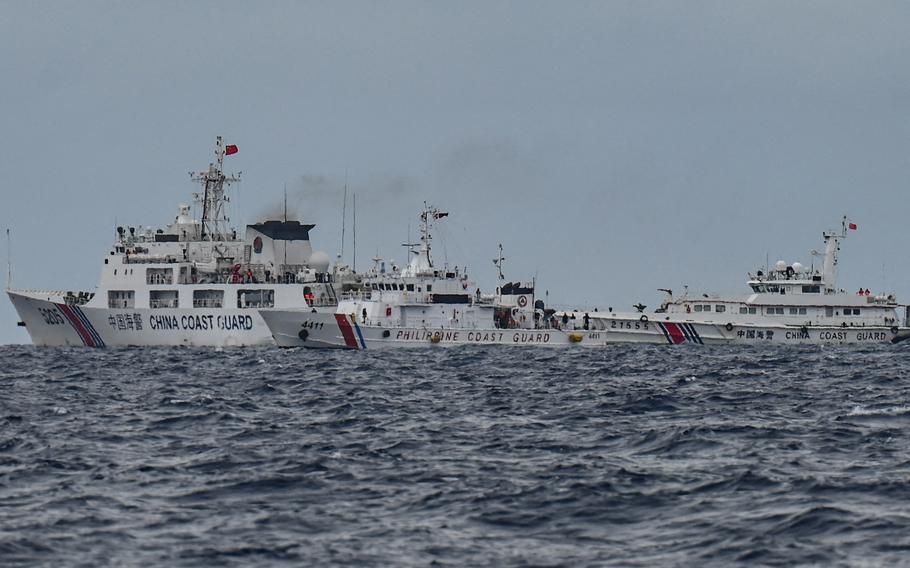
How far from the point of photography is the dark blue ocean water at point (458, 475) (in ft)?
56.8

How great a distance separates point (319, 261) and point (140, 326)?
11994 mm

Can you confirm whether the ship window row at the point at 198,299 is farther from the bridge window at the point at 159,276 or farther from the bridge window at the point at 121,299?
the bridge window at the point at 159,276

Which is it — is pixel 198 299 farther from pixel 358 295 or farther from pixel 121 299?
pixel 358 295

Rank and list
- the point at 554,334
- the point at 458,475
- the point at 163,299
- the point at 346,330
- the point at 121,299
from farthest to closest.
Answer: the point at 121,299 → the point at 163,299 → the point at 554,334 → the point at 346,330 → the point at 458,475

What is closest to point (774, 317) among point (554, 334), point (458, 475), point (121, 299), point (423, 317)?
point (554, 334)

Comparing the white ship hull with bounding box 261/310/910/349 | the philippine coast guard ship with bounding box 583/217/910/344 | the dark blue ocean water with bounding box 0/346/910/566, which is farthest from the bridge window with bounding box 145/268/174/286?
the dark blue ocean water with bounding box 0/346/910/566

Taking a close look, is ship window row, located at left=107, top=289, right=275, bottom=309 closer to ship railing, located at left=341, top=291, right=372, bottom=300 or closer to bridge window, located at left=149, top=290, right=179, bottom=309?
bridge window, located at left=149, top=290, right=179, bottom=309

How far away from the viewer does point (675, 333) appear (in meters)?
81.2

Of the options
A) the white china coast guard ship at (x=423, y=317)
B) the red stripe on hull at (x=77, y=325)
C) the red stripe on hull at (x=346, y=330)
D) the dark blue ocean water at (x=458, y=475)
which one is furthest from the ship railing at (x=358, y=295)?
the dark blue ocean water at (x=458, y=475)

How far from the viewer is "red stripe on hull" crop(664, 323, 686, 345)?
81.2 m

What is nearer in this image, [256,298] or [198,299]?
[256,298]

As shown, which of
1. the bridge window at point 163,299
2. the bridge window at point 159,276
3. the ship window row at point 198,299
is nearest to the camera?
the ship window row at point 198,299

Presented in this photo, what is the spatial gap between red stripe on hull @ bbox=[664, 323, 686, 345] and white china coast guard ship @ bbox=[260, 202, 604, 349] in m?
4.81

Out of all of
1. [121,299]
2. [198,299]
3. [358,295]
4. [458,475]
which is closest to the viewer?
[458,475]
